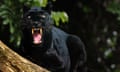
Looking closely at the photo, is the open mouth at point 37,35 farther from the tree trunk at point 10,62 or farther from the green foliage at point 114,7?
the green foliage at point 114,7

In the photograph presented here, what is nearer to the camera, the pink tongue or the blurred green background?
the pink tongue

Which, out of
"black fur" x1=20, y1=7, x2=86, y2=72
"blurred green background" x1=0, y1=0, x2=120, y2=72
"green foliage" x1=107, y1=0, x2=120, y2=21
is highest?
"black fur" x1=20, y1=7, x2=86, y2=72

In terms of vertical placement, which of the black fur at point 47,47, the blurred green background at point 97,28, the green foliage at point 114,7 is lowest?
the blurred green background at point 97,28

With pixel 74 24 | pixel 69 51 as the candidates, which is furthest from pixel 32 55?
pixel 74 24

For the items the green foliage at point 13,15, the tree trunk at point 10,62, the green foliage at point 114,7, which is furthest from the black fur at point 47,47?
the green foliage at point 114,7

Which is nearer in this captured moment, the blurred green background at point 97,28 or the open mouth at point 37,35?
the open mouth at point 37,35

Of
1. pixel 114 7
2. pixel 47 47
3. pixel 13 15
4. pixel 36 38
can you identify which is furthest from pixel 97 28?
pixel 36 38

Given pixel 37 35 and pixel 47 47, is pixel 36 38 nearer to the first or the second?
pixel 37 35

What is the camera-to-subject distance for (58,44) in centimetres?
501

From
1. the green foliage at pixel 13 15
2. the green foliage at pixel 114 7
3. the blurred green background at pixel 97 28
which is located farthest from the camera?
the blurred green background at pixel 97 28

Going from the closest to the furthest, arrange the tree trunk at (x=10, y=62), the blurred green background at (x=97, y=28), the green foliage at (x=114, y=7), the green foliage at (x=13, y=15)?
the tree trunk at (x=10, y=62), the green foliage at (x=13, y=15), the green foliage at (x=114, y=7), the blurred green background at (x=97, y=28)

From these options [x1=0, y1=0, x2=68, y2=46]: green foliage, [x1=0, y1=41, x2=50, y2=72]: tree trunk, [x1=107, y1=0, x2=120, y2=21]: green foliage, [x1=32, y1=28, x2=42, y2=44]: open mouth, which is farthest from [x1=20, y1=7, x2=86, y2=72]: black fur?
[x1=107, y1=0, x2=120, y2=21]: green foliage

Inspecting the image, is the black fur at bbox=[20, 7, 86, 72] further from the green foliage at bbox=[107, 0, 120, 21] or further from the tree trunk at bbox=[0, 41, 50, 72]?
the green foliage at bbox=[107, 0, 120, 21]

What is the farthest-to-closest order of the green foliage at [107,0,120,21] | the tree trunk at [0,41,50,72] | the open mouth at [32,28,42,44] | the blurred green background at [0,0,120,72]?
1. the blurred green background at [0,0,120,72]
2. the green foliage at [107,0,120,21]
3. the open mouth at [32,28,42,44]
4. the tree trunk at [0,41,50,72]
